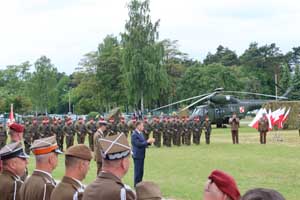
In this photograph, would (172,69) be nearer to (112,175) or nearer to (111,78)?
(111,78)

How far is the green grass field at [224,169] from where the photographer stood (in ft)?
41.1

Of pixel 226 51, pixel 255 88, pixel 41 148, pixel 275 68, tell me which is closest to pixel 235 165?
pixel 41 148

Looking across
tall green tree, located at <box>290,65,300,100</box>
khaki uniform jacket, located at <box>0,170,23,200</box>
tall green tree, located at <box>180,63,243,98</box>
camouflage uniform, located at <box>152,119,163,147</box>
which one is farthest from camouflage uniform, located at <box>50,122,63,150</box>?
tall green tree, located at <box>180,63,243,98</box>

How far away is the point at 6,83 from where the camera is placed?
97.1 metres

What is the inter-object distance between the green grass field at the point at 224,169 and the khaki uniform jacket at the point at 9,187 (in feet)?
20.7

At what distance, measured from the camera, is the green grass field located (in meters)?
12.5

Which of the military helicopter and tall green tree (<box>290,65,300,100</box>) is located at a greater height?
tall green tree (<box>290,65,300,100</box>)

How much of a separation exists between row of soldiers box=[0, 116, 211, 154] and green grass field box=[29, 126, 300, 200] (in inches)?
151

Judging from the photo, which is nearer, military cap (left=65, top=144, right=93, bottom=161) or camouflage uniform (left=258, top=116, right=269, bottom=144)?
military cap (left=65, top=144, right=93, bottom=161)

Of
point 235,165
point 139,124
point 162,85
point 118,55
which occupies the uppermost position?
point 118,55

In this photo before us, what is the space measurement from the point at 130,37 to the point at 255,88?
105ft

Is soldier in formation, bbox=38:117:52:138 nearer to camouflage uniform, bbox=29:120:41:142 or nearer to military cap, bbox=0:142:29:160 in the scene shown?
camouflage uniform, bbox=29:120:41:142

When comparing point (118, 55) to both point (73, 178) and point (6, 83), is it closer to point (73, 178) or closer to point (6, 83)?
point (6, 83)

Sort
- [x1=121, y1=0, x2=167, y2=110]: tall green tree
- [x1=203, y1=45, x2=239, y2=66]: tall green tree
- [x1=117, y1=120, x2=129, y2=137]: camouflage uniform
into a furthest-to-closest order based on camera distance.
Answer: [x1=203, y1=45, x2=239, y2=66]: tall green tree < [x1=121, y1=0, x2=167, y2=110]: tall green tree < [x1=117, y1=120, x2=129, y2=137]: camouflage uniform
